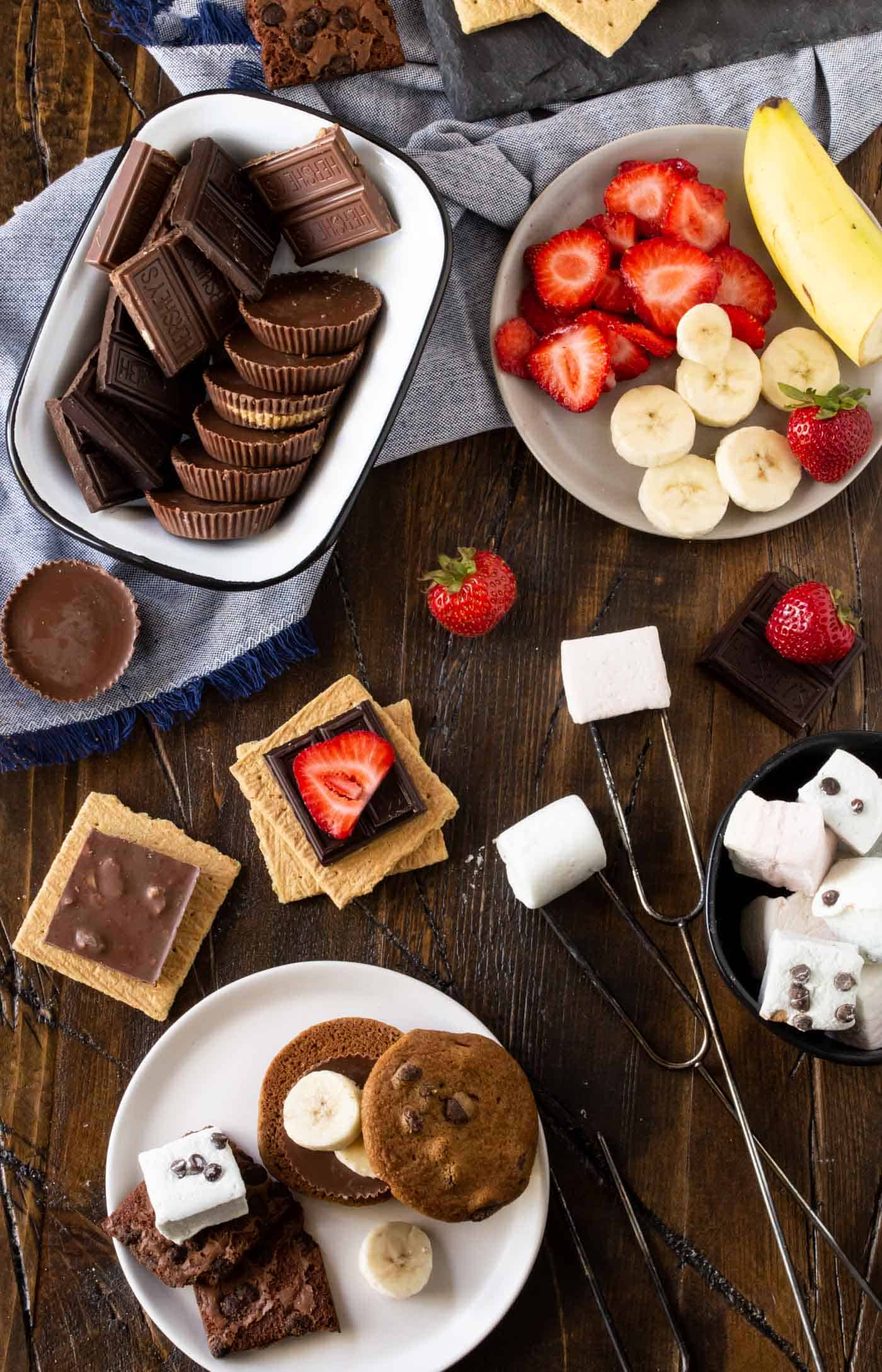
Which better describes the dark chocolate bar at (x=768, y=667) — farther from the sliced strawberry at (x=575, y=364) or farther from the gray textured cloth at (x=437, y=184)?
the gray textured cloth at (x=437, y=184)

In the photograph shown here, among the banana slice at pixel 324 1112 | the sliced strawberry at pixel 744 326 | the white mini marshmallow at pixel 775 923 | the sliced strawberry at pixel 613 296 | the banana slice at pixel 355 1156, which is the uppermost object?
the sliced strawberry at pixel 613 296

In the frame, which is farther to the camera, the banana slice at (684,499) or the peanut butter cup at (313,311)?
the banana slice at (684,499)

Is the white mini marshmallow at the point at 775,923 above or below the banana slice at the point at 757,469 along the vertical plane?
below

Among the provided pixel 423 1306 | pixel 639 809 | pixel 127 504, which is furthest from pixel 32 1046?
pixel 639 809

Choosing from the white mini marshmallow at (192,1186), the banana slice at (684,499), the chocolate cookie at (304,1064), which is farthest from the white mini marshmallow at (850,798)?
the white mini marshmallow at (192,1186)

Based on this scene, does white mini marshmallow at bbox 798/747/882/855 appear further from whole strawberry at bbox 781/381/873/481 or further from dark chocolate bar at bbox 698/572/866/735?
whole strawberry at bbox 781/381/873/481

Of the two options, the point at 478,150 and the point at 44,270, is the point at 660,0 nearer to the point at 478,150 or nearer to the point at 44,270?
the point at 478,150
